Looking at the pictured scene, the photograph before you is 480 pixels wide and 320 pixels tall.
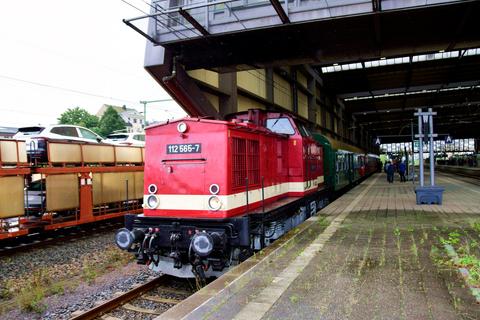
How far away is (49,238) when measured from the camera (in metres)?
9.81

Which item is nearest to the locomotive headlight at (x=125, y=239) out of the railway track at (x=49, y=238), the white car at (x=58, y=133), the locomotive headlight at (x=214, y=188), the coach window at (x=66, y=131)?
the locomotive headlight at (x=214, y=188)

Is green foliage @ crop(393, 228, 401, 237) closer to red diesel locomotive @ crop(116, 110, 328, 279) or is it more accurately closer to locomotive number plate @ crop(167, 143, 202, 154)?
red diesel locomotive @ crop(116, 110, 328, 279)

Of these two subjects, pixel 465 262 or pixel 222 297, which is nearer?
pixel 222 297

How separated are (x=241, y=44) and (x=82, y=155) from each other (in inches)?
230

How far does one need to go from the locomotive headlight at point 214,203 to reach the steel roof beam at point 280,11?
18.6 ft

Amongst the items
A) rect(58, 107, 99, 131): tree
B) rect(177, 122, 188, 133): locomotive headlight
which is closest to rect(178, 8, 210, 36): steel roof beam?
rect(177, 122, 188, 133): locomotive headlight

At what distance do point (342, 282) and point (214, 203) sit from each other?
2269 millimetres

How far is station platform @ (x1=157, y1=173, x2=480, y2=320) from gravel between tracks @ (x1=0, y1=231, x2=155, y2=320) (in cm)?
236

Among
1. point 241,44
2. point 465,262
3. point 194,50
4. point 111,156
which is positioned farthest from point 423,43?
point 111,156

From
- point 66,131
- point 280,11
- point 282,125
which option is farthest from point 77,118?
point 282,125

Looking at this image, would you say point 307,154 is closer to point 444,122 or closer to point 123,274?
point 123,274

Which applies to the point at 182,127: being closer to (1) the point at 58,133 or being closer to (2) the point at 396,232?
(2) the point at 396,232

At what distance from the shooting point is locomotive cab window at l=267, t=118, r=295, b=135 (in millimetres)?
8602

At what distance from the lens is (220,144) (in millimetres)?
5754
